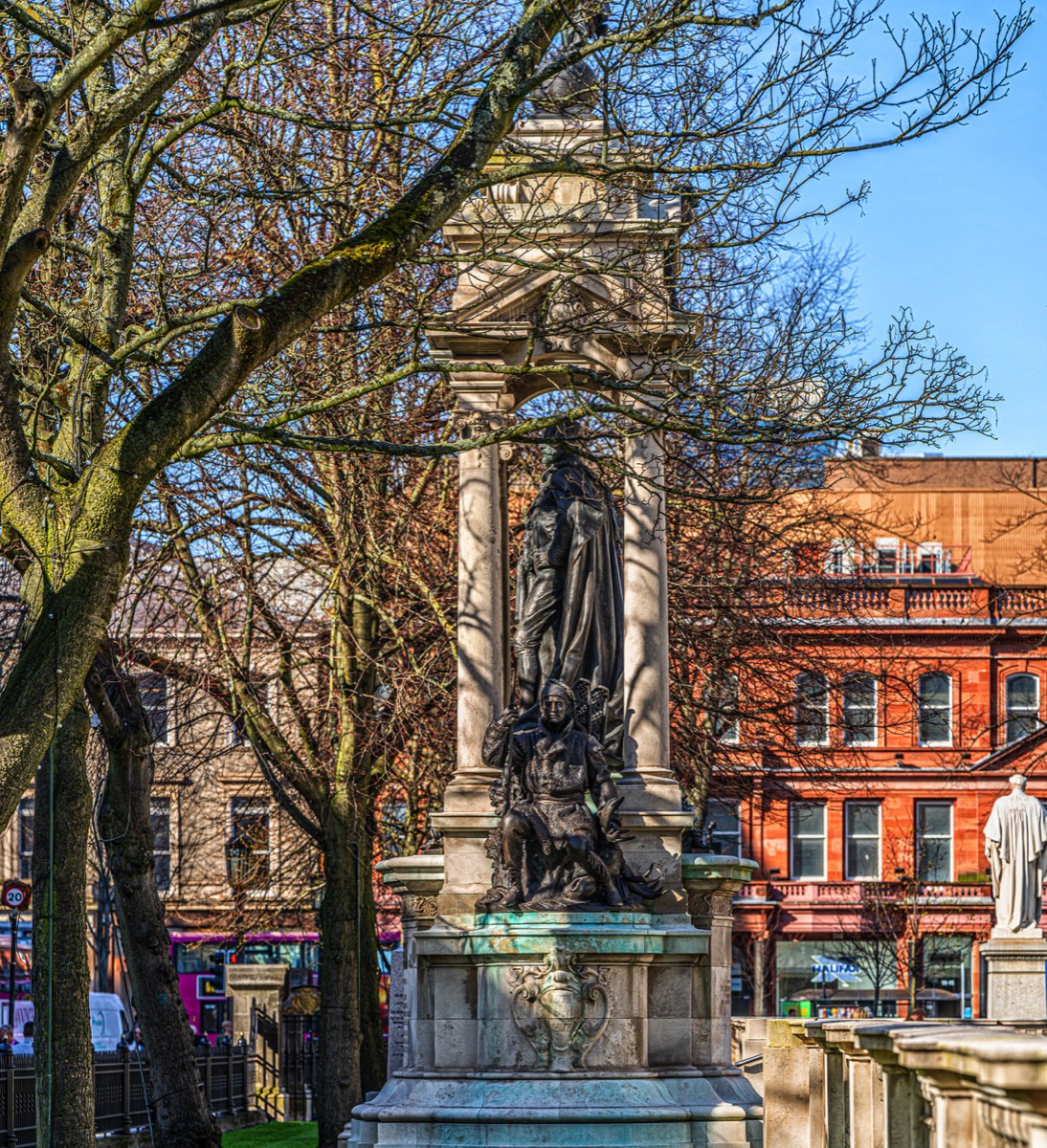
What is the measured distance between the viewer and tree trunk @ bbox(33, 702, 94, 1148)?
15.6 meters

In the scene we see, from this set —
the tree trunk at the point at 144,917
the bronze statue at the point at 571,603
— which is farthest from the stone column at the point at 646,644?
the tree trunk at the point at 144,917

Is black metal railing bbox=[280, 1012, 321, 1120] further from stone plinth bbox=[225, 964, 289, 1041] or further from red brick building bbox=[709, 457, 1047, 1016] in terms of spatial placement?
red brick building bbox=[709, 457, 1047, 1016]

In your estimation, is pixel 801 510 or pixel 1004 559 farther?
pixel 1004 559

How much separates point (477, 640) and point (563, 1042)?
348 cm

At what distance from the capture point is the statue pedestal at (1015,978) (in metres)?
27.7

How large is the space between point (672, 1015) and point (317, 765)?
30.2 ft

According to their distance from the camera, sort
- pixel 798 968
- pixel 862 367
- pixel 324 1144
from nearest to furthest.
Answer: pixel 862 367, pixel 324 1144, pixel 798 968

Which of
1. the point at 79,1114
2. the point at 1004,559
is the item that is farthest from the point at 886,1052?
the point at 1004,559

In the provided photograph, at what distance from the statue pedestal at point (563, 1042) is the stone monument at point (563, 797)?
16 millimetres

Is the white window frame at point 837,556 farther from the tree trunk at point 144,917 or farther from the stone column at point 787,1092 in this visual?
the stone column at point 787,1092

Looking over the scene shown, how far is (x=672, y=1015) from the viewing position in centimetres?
1527

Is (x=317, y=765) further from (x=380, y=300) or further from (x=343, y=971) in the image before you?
(x=380, y=300)

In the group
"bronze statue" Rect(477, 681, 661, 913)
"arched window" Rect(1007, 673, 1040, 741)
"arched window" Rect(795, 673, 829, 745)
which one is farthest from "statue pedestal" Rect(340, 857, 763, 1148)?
"arched window" Rect(1007, 673, 1040, 741)

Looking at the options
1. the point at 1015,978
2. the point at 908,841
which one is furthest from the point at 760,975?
the point at 1015,978
